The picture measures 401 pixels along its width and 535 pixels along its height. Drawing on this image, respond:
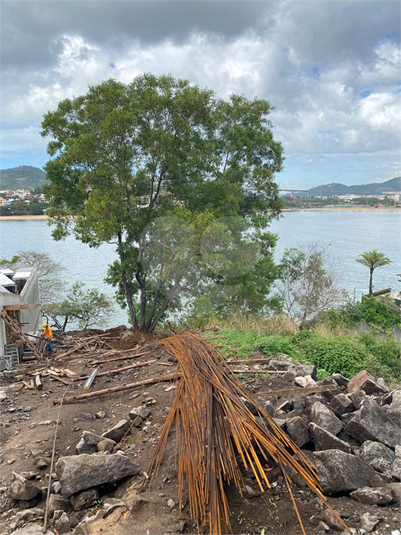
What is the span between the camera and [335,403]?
3400 millimetres

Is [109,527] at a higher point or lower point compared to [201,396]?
lower

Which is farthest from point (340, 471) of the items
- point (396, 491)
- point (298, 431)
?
point (298, 431)

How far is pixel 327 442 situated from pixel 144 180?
26.3ft

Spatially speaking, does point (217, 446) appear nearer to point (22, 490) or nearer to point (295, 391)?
point (22, 490)

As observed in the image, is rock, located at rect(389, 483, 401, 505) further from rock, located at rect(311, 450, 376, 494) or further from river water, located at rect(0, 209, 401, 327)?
river water, located at rect(0, 209, 401, 327)

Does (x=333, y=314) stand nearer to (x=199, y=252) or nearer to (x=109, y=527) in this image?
(x=199, y=252)

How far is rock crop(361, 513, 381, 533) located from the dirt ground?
27mm

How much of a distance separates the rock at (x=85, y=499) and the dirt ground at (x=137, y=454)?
2.2 inches

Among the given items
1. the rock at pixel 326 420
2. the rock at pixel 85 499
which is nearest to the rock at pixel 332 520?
the rock at pixel 326 420

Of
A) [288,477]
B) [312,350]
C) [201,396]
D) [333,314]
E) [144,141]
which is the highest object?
[144,141]

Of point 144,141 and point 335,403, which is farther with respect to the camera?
point 144,141

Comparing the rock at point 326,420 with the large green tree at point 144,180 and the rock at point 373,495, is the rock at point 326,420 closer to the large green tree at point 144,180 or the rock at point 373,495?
the rock at point 373,495

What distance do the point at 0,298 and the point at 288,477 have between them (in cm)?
712

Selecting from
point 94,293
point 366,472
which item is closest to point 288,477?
point 366,472
